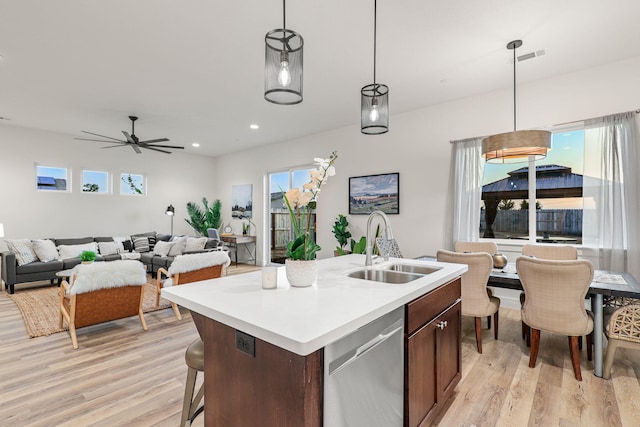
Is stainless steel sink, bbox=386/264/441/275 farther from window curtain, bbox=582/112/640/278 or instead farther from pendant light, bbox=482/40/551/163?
Result: window curtain, bbox=582/112/640/278

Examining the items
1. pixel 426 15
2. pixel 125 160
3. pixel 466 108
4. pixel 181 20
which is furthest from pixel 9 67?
pixel 466 108

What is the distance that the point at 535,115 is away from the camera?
3971 millimetres

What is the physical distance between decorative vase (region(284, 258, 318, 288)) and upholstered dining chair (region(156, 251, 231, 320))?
8.35ft

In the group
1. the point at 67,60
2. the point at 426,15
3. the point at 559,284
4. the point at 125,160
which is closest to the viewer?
the point at 559,284

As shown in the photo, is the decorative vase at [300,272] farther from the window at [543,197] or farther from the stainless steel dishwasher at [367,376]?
the window at [543,197]

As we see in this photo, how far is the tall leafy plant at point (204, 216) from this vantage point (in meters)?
8.24

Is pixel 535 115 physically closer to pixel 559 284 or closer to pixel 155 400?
pixel 559 284

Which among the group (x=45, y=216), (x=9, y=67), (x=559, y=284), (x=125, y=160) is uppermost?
(x=9, y=67)

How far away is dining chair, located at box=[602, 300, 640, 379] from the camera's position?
232 cm

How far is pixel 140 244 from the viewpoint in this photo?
6750 millimetres

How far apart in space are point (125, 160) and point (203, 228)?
2.38 metres

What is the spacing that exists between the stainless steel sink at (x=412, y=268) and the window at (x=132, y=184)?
720 cm

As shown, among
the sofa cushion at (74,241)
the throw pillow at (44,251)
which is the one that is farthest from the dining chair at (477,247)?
the sofa cushion at (74,241)

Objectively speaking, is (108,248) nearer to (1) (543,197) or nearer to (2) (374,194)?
(2) (374,194)
